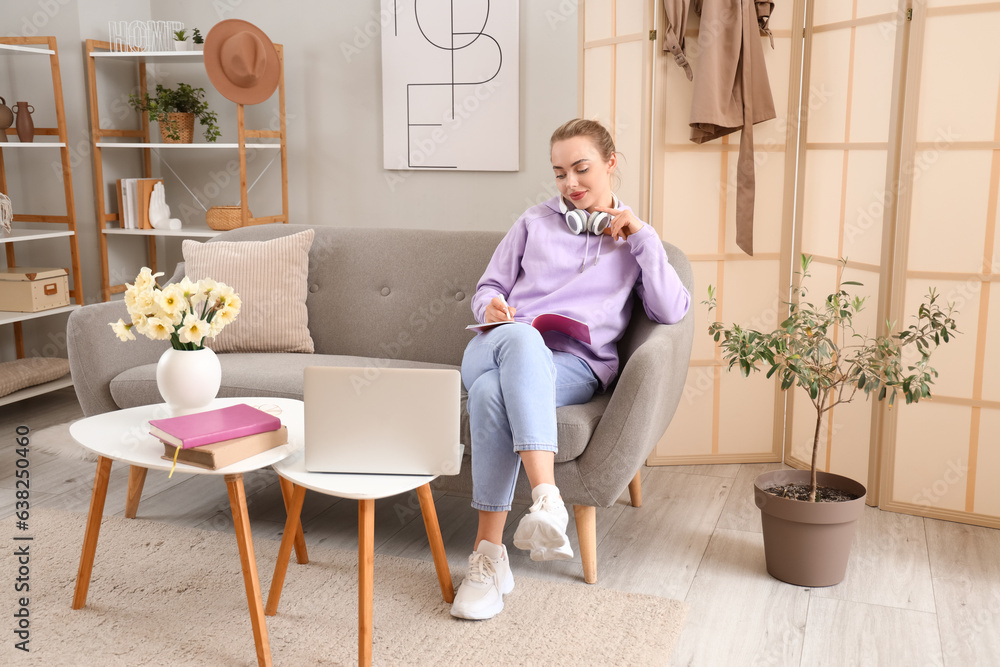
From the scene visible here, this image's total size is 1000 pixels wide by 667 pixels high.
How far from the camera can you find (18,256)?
4027 millimetres

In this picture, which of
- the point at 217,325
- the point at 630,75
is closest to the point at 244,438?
the point at 217,325

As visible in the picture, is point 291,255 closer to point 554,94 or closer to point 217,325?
point 217,325

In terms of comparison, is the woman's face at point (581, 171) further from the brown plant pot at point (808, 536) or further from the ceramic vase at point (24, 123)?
the ceramic vase at point (24, 123)

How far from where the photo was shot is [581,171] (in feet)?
7.45

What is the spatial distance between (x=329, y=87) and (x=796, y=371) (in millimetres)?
2886

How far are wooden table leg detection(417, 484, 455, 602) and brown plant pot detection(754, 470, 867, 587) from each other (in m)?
0.79

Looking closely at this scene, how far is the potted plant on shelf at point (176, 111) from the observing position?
4.03 metres

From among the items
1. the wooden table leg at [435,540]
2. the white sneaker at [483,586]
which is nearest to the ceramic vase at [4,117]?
the wooden table leg at [435,540]

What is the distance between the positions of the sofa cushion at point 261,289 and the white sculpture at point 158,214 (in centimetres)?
144

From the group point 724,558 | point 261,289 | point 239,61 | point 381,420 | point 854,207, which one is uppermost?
point 239,61

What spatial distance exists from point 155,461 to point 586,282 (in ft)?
3.76

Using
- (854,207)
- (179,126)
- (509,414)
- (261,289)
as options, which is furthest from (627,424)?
(179,126)

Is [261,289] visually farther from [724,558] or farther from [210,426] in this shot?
[724,558]

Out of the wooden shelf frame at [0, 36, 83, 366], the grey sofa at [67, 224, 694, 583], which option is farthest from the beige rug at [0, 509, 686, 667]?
the wooden shelf frame at [0, 36, 83, 366]
